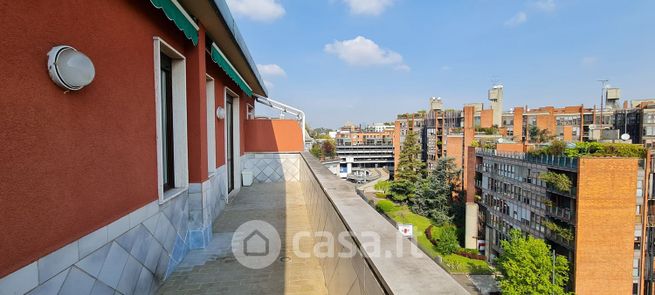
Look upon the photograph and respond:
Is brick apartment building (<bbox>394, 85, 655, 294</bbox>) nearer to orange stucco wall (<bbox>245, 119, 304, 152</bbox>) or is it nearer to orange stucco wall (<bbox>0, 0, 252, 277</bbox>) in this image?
orange stucco wall (<bbox>245, 119, 304, 152</bbox>)

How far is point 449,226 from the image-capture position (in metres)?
31.8

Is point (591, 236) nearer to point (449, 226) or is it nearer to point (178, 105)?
point (449, 226)

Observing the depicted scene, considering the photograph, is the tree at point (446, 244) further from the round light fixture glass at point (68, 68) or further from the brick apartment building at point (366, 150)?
the brick apartment building at point (366, 150)

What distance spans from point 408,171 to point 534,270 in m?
24.1

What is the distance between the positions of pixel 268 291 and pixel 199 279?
91cm

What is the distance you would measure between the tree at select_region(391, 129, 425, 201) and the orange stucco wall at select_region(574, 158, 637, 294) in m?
22.5

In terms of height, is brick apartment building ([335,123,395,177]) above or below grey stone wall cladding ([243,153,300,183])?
below

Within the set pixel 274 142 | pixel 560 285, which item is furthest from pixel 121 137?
pixel 560 285

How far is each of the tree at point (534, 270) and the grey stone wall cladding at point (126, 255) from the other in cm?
1991

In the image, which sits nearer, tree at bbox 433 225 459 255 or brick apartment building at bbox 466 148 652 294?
brick apartment building at bbox 466 148 652 294

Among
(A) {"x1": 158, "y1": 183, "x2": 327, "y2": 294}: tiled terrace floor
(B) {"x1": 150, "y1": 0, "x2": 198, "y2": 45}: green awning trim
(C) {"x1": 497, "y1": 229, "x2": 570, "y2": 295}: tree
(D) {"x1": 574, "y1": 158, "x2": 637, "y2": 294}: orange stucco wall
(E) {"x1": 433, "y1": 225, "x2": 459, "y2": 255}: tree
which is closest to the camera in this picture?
(B) {"x1": 150, "y1": 0, "x2": 198, "y2": 45}: green awning trim

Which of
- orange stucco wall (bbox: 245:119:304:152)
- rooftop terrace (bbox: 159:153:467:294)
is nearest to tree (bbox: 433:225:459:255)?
orange stucco wall (bbox: 245:119:304:152)

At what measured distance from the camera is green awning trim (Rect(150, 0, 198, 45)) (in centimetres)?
307

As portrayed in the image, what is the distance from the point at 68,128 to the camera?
6.47ft
